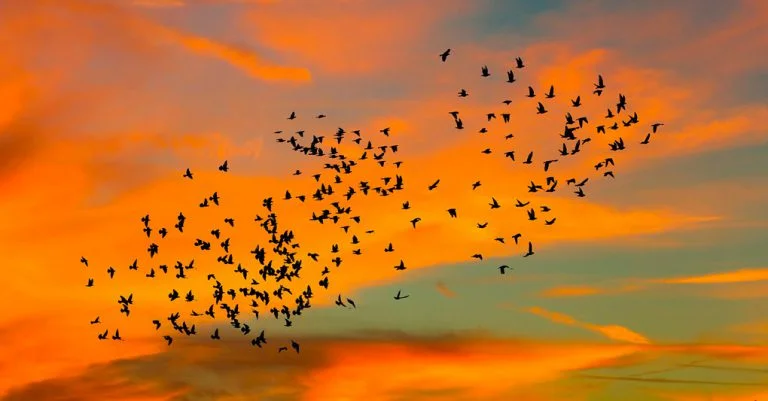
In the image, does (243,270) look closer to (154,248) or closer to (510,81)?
(154,248)

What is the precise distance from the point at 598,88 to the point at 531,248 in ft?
53.2

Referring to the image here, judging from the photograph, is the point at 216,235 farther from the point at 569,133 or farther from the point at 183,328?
the point at 569,133

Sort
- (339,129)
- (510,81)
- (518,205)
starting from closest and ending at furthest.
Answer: (510,81)
(518,205)
(339,129)

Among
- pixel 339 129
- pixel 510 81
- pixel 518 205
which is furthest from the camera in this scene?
pixel 339 129

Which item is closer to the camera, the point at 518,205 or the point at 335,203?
the point at 518,205

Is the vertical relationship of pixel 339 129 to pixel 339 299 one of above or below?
above

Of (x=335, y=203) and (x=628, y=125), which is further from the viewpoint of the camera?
(x=335, y=203)

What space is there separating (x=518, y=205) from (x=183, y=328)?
3726cm

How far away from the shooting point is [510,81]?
11375 centimetres

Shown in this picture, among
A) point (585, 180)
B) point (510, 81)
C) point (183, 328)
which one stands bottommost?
point (183, 328)

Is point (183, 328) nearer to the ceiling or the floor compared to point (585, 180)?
nearer to the floor

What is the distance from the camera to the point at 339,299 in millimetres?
128625

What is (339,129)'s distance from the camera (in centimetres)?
13175

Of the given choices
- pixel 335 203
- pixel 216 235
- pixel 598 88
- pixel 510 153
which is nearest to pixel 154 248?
pixel 216 235
